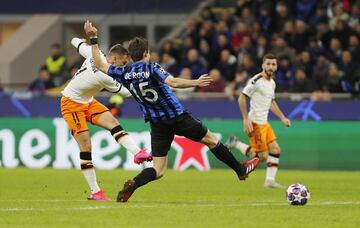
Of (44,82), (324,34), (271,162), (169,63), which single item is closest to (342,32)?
(324,34)

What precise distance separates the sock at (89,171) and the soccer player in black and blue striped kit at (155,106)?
1284mm

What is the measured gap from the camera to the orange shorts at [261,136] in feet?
61.9

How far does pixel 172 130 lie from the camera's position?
1461 centimetres

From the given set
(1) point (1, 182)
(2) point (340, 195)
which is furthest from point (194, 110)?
(2) point (340, 195)

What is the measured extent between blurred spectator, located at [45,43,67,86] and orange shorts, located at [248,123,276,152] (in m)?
12.1

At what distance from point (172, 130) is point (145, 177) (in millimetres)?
815

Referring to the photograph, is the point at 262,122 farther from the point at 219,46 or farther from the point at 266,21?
the point at 266,21

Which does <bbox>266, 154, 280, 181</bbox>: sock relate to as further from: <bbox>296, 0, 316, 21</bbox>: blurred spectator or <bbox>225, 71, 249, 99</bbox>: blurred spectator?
<bbox>296, 0, 316, 21</bbox>: blurred spectator

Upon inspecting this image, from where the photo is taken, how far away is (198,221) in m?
12.2

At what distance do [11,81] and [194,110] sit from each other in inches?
355

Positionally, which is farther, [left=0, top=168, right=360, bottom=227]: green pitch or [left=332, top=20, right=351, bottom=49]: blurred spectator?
[left=332, top=20, right=351, bottom=49]: blurred spectator

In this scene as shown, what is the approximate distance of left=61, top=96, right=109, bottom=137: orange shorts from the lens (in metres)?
15.9

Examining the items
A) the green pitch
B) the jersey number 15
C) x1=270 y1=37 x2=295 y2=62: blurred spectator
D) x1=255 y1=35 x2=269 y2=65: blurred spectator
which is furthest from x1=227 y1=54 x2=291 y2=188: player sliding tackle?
x1=255 y1=35 x2=269 y2=65: blurred spectator

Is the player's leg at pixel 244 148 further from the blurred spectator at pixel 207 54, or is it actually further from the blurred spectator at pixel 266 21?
the blurred spectator at pixel 266 21
